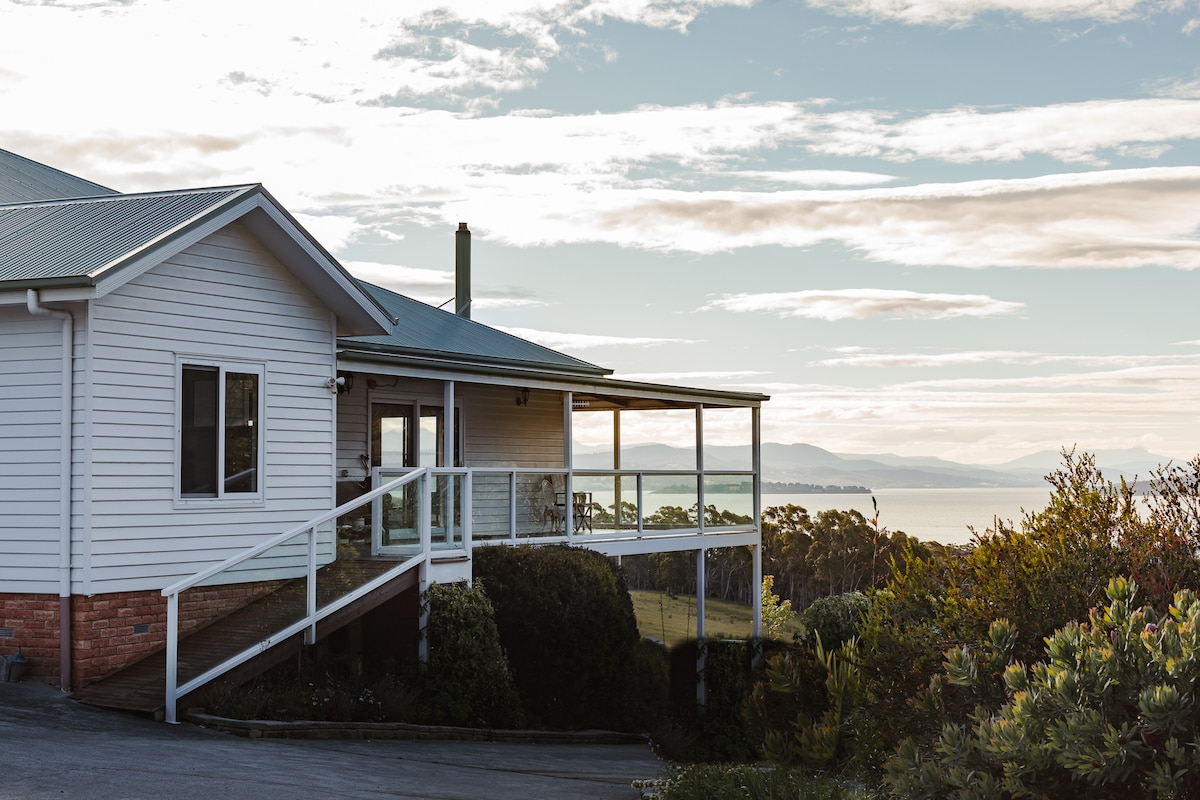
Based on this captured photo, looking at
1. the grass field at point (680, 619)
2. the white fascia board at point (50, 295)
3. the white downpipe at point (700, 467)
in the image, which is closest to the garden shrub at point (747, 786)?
the white fascia board at point (50, 295)

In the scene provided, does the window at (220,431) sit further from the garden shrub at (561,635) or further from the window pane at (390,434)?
the window pane at (390,434)

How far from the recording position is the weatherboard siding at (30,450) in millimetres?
13570

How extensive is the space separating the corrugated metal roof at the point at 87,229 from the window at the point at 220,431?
5.42 ft

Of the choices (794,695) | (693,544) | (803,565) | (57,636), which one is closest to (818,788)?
(794,695)

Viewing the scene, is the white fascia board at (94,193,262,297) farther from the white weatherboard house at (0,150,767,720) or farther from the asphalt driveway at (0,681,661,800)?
the asphalt driveway at (0,681,661,800)

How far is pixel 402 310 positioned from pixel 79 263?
36.4 feet

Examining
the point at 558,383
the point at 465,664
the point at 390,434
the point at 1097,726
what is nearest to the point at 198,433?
the point at 465,664

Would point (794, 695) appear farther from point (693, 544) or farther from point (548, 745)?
point (693, 544)

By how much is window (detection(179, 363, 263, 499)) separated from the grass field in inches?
392

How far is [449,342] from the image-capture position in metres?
23.1

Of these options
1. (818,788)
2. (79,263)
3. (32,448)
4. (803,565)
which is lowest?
(803,565)

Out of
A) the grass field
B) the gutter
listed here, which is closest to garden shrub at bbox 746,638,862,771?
the gutter

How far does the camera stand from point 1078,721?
6.45m

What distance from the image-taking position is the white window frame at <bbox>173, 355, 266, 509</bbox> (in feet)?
47.9
